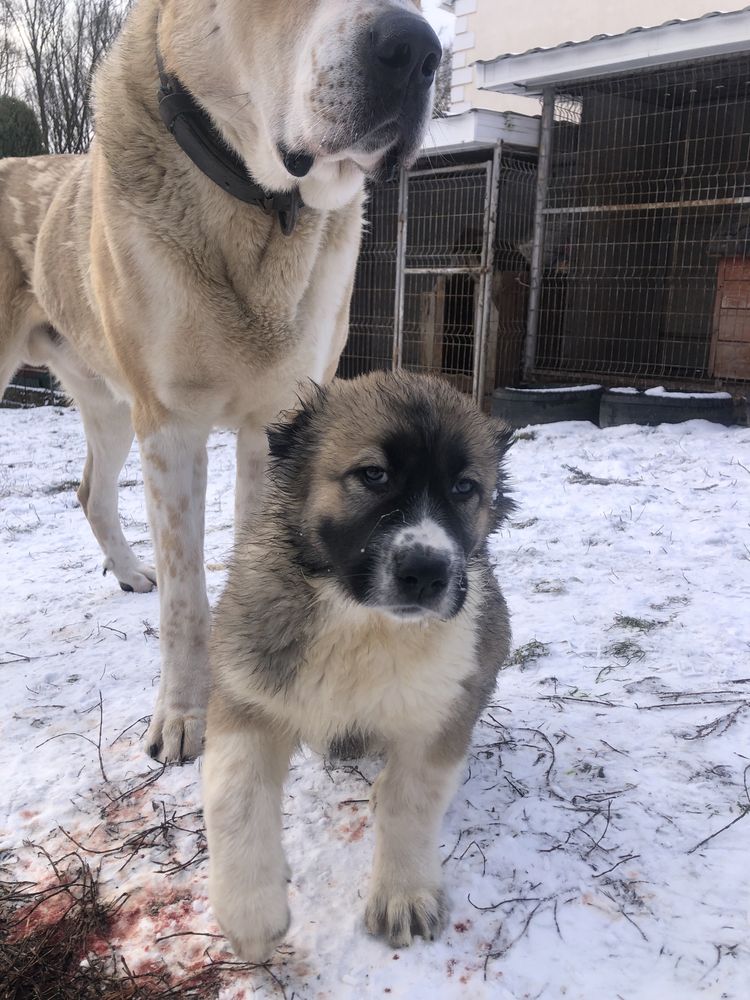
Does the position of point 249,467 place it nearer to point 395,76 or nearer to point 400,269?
point 395,76

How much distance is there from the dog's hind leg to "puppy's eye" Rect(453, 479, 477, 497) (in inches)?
99.5

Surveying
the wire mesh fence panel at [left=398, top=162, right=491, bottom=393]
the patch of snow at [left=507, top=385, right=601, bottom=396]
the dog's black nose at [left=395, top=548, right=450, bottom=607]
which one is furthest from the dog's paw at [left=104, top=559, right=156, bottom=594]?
the wire mesh fence panel at [left=398, top=162, right=491, bottom=393]

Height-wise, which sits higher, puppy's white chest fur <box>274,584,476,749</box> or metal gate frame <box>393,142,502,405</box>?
metal gate frame <box>393,142,502,405</box>

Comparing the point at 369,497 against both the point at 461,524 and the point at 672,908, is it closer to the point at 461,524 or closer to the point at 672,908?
the point at 461,524

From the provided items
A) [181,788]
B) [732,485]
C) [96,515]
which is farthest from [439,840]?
[732,485]

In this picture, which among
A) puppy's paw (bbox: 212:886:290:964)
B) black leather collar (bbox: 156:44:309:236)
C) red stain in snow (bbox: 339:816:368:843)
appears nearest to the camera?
puppy's paw (bbox: 212:886:290:964)

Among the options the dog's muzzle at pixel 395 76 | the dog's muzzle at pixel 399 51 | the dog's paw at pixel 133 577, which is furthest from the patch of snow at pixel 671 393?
the dog's muzzle at pixel 399 51

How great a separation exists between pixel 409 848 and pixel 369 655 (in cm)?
46

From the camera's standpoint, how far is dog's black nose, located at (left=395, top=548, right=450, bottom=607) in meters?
1.79

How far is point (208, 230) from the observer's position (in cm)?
264

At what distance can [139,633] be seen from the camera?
11.8 feet

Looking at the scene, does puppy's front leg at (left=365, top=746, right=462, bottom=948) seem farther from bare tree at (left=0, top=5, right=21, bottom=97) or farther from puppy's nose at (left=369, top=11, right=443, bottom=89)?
bare tree at (left=0, top=5, right=21, bottom=97)

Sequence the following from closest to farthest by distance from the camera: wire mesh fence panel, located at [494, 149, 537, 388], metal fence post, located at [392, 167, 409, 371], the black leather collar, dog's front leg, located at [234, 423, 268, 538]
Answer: the black leather collar < dog's front leg, located at [234, 423, 268, 538] < wire mesh fence panel, located at [494, 149, 537, 388] < metal fence post, located at [392, 167, 409, 371]

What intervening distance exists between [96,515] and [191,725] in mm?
1936
